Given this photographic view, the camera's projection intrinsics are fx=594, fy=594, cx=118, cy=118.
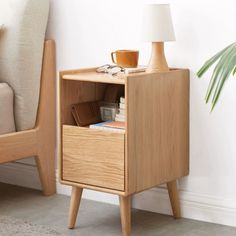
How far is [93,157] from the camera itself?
2.15 metres

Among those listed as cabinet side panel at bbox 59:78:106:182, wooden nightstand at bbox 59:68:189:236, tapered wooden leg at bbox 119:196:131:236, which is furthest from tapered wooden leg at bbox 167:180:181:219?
cabinet side panel at bbox 59:78:106:182

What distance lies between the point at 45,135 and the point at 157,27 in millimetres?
832

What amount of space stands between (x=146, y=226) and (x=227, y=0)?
903 millimetres

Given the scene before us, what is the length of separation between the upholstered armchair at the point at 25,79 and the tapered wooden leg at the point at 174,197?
67cm

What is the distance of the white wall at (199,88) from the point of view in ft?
7.23

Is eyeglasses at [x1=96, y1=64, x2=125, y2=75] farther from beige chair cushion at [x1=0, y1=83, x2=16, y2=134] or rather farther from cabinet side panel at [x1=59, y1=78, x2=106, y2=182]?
beige chair cushion at [x1=0, y1=83, x2=16, y2=134]

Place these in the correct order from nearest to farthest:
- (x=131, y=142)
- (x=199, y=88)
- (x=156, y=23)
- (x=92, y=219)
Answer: (x=131, y=142) < (x=156, y=23) < (x=199, y=88) < (x=92, y=219)

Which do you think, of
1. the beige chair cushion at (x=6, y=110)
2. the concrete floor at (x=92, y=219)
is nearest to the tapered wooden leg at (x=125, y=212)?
the concrete floor at (x=92, y=219)

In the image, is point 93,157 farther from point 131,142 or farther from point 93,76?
point 93,76

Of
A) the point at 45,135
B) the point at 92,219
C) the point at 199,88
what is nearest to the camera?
the point at 199,88

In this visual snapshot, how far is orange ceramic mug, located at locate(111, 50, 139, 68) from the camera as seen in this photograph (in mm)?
2232

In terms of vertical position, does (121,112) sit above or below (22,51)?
below

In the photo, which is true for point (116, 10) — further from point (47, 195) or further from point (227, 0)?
point (47, 195)

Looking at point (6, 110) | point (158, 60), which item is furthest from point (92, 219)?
point (158, 60)
